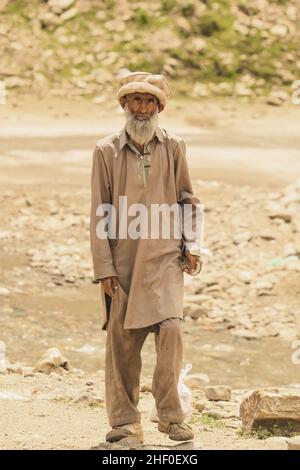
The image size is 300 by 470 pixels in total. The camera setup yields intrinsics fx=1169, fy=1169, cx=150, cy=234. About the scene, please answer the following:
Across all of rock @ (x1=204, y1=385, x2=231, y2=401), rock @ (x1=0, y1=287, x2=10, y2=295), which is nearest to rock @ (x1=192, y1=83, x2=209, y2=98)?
rock @ (x1=0, y1=287, x2=10, y2=295)

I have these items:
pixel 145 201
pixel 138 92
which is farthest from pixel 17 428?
pixel 138 92

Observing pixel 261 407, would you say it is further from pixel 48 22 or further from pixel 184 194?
pixel 48 22

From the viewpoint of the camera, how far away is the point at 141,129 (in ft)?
17.2

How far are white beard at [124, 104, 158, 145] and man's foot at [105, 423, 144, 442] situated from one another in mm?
1291

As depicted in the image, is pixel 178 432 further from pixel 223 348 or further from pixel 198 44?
pixel 198 44

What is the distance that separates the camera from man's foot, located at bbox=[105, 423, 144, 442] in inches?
208

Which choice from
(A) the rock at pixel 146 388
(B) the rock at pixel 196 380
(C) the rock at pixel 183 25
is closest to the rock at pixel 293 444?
(A) the rock at pixel 146 388

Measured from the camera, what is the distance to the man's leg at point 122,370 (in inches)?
209

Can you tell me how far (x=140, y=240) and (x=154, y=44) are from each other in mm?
19216

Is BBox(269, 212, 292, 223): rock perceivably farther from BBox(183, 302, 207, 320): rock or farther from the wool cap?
the wool cap

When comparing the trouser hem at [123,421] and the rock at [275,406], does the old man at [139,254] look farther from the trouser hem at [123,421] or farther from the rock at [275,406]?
the rock at [275,406]

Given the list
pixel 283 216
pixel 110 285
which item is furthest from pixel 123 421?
pixel 283 216

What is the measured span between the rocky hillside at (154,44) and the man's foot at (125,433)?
Result: 1765 centimetres

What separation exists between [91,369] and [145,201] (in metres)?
3.69
